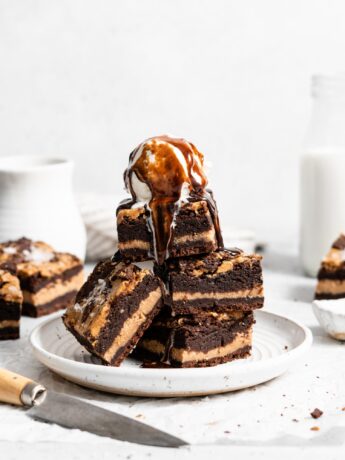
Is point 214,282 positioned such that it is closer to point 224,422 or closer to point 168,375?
point 168,375

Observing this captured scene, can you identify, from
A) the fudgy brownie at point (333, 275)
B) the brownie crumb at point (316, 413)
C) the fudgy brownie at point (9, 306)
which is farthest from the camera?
the fudgy brownie at point (333, 275)

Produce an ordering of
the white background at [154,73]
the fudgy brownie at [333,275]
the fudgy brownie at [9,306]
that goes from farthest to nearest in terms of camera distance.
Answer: the white background at [154,73]
the fudgy brownie at [333,275]
the fudgy brownie at [9,306]

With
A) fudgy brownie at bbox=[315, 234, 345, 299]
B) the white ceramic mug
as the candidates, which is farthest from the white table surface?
the white ceramic mug

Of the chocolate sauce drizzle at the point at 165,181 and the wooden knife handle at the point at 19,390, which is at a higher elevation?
the chocolate sauce drizzle at the point at 165,181

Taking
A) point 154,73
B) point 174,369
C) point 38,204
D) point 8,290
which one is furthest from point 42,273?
point 154,73

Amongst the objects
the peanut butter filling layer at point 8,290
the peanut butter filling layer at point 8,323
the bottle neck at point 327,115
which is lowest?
the peanut butter filling layer at point 8,323

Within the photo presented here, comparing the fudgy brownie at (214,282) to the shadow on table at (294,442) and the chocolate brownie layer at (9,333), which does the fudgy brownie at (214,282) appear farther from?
the chocolate brownie layer at (9,333)

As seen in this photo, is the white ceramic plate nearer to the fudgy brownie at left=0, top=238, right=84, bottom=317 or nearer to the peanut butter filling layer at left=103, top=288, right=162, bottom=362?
the peanut butter filling layer at left=103, top=288, right=162, bottom=362

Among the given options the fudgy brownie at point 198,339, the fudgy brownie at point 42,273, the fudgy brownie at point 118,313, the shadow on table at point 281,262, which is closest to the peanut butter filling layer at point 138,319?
the fudgy brownie at point 118,313

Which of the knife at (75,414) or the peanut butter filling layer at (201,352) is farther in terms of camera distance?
the peanut butter filling layer at (201,352)
